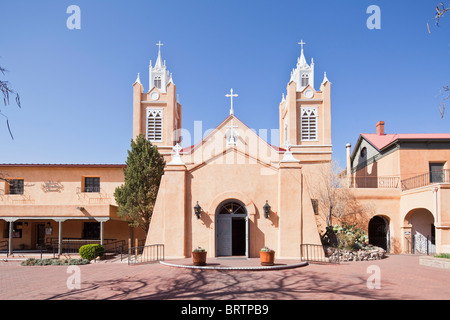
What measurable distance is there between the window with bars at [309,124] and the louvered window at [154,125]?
1359cm

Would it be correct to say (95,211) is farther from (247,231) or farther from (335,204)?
(335,204)

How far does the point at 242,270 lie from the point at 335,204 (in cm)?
1157

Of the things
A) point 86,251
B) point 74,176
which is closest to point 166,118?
point 74,176

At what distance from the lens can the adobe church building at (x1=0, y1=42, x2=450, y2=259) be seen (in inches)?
687

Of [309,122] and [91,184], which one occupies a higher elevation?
[309,122]

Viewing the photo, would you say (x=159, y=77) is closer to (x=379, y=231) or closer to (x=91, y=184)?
(x=91, y=184)

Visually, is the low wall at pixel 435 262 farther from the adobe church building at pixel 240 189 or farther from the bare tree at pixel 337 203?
the bare tree at pixel 337 203

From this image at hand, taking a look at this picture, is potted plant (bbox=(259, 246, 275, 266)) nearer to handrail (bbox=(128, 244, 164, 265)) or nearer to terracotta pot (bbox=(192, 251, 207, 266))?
terracotta pot (bbox=(192, 251, 207, 266))

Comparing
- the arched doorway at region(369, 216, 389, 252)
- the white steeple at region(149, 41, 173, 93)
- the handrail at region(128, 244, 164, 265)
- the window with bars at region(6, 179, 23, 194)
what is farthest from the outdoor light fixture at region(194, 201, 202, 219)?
the white steeple at region(149, 41, 173, 93)

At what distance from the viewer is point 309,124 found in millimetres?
32062

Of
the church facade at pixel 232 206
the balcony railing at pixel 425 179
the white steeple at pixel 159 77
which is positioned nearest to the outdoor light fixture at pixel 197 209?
the church facade at pixel 232 206

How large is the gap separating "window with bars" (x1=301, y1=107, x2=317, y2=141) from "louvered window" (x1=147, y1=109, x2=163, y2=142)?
1359cm

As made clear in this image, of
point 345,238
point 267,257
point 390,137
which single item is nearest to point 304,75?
point 390,137

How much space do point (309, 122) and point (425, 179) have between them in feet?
36.6
